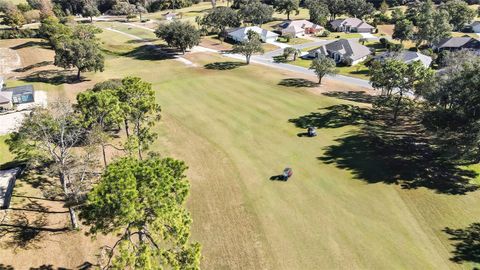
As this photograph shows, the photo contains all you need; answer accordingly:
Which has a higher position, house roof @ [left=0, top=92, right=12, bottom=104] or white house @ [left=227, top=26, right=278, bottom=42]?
white house @ [left=227, top=26, right=278, bottom=42]

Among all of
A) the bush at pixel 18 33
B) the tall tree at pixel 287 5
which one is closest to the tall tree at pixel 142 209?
the bush at pixel 18 33

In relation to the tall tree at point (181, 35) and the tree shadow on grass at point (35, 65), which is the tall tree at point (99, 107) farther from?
the tall tree at point (181, 35)

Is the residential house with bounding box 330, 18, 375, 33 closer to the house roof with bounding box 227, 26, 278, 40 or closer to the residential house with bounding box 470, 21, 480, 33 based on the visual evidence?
the house roof with bounding box 227, 26, 278, 40

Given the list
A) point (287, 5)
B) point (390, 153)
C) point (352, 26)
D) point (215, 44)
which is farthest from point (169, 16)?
point (390, 153)

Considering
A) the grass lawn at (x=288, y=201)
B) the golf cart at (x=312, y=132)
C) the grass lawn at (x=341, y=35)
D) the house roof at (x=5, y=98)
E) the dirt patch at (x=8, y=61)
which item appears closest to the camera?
the grass lawn at (x=288, y=201)

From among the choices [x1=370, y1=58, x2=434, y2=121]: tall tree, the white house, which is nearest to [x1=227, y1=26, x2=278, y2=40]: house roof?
the white house

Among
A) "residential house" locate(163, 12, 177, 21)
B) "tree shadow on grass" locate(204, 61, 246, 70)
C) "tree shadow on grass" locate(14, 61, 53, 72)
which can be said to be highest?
"residential house" locate(163, 12, 177, 21)

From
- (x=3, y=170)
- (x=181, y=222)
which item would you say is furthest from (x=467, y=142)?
(x=3, y=170)

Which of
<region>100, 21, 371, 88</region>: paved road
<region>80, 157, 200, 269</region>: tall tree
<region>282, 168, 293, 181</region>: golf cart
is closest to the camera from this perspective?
<region>80, 157, 200, 269</region>: tall tree
